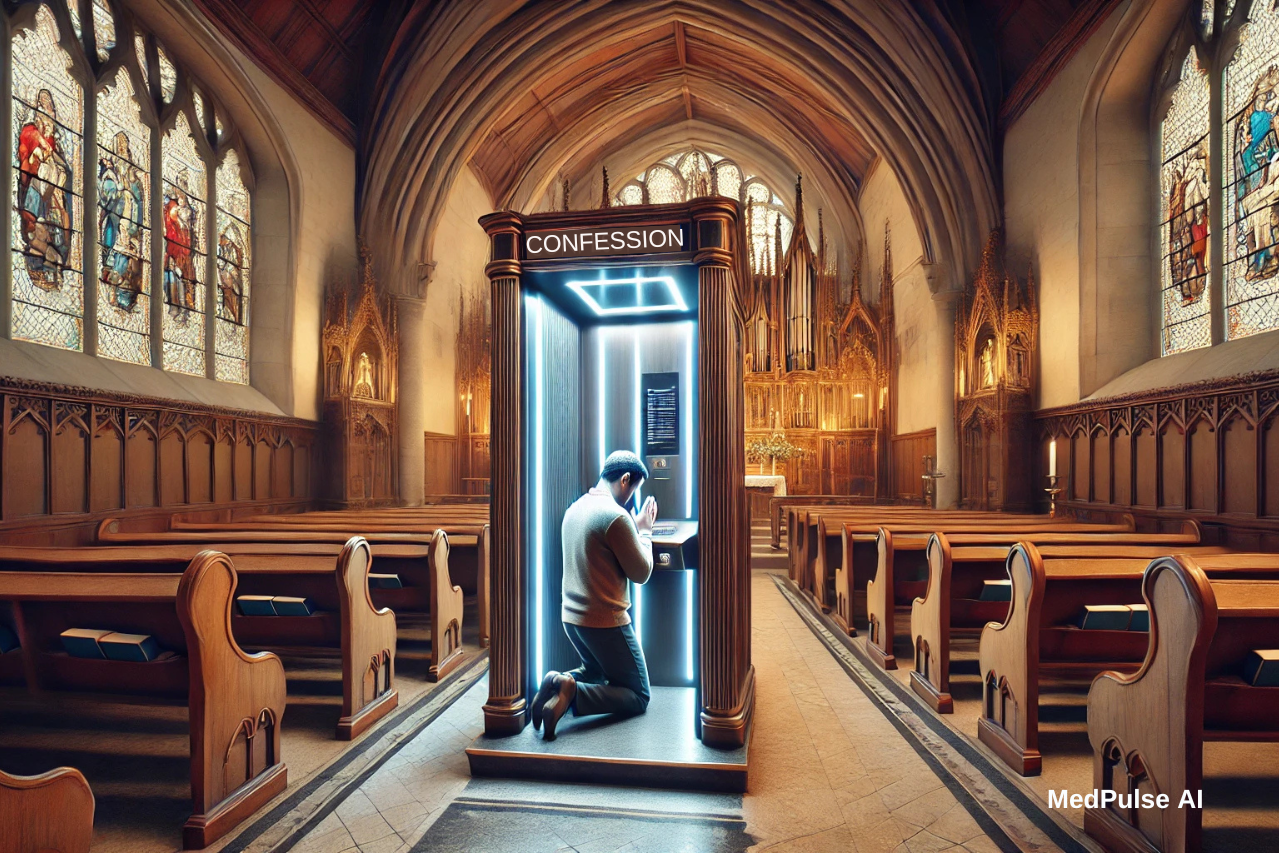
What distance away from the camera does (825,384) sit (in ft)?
47.9

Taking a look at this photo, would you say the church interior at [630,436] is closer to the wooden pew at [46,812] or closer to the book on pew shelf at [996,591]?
the wooden pew at [46,812]

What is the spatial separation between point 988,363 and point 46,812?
11155 millimetres

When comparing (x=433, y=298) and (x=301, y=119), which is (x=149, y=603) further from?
(x=433, y=298)

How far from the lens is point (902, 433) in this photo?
13.7 metres

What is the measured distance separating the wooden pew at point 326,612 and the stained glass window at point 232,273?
19.8 feet

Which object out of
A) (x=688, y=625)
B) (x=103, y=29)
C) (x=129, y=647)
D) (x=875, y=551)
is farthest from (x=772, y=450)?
(x=129, y=647)

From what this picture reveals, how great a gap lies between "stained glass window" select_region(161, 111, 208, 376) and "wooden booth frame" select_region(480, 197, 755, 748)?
24.0ft

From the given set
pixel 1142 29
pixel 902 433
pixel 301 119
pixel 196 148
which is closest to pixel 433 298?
pixel 301 119

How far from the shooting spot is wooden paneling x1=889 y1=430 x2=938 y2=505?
487 inches

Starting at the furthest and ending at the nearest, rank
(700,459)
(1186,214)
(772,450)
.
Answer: (772,450) → (1186,214) → (700,459)

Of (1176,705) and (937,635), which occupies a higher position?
(1176,705)

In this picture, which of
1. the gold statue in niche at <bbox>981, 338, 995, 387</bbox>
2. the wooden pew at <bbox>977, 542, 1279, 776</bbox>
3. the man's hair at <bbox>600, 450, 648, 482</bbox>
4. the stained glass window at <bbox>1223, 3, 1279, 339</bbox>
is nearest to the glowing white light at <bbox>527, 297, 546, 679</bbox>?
the man's hair at <bbox>600, 450, 648, 482</bbox>

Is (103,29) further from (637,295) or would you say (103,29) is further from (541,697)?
(541,697)

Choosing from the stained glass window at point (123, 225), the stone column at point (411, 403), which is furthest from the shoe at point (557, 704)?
the stone column at point (411, 403)
